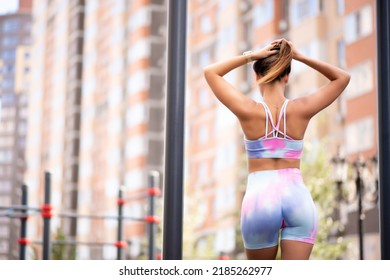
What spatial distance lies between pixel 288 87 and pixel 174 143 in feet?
92.3

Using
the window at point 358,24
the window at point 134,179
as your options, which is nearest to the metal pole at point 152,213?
the window at point 358,24

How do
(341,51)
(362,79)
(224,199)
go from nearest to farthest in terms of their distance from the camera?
1. (362,79)
2. (341,51)
3. (224,199)

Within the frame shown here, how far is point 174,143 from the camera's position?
3461 mm

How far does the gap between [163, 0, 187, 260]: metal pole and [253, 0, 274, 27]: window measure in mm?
28753

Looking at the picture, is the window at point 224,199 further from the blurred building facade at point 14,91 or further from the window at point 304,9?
the blurred building facade at point 14,91

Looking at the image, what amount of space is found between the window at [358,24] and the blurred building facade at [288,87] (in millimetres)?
27

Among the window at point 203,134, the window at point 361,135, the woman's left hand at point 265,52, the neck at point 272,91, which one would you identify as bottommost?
the neck at point 272,91

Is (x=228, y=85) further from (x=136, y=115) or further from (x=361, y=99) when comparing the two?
(x=136, y=115)

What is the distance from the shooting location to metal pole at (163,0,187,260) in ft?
11.3

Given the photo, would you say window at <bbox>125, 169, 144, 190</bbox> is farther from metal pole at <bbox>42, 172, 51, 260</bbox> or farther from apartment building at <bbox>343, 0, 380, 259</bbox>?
metal pole at <bbox>42, 172, 51, 260</bbox>

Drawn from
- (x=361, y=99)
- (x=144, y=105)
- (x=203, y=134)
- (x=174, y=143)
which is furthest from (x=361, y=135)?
(x=174, y=143)

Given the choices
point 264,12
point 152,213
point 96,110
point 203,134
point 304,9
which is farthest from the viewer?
point 96,110

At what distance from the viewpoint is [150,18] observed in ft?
141

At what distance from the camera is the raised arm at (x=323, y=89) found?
12.1 ft
